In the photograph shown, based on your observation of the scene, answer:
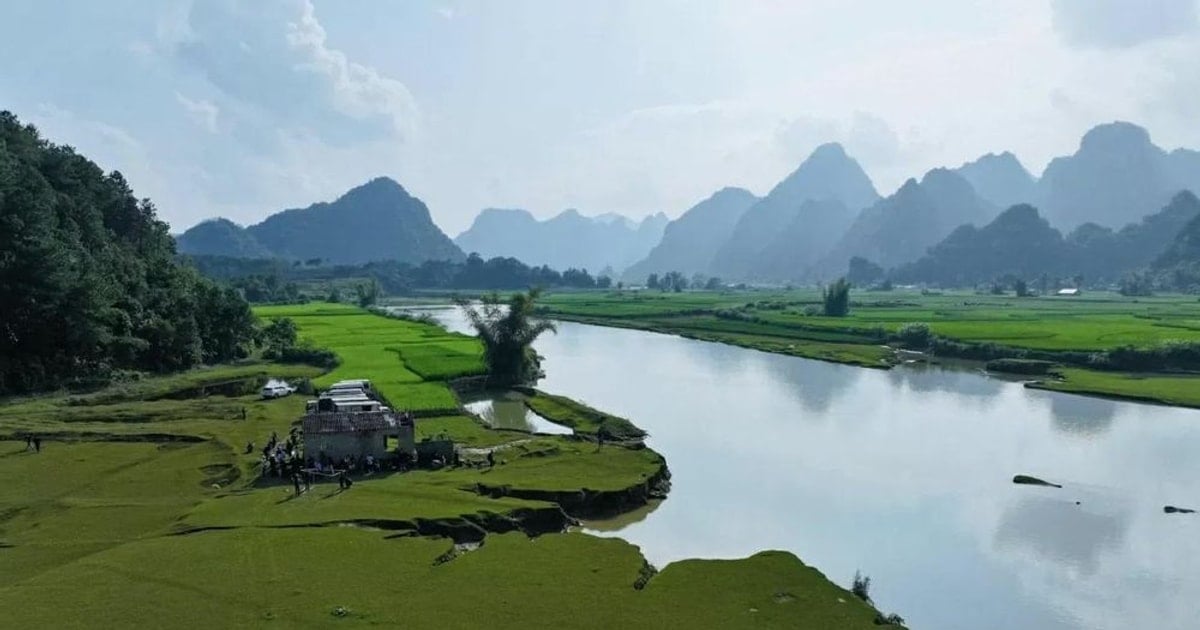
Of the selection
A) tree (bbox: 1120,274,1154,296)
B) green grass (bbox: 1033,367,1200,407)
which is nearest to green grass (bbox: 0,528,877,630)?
green grass (bbox: 1033,367,1200,407)

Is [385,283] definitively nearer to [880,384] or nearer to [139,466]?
[880,384]

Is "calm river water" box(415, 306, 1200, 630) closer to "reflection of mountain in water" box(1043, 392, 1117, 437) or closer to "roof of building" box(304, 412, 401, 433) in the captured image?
"reflection of mountain in water" box(1043, 392, 1117, 437)

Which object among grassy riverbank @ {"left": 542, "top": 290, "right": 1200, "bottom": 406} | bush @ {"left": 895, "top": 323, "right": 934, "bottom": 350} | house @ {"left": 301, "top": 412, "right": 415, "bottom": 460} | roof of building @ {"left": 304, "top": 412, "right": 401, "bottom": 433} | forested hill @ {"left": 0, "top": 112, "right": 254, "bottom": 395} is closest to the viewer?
house @ {"left": 301, "top": 412, "right": 415, "bottom": 460}

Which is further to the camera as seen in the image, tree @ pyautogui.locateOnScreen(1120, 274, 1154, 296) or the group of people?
tree @ pyautogui.locateOnScreen(1120, 274, 1154, 296)

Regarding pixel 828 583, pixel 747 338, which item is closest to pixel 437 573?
pixel 828 583

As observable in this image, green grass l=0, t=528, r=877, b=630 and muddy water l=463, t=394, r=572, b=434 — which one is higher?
green grass l=0, t=528, r=877, b=630

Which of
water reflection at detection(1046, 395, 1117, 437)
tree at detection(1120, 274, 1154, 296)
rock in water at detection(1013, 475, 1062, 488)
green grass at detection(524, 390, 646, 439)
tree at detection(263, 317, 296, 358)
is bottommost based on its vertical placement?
rock in water at detection(1013, 475, 1062, 488)

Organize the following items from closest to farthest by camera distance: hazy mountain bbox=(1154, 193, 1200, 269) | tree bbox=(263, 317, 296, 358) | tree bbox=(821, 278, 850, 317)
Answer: tree bbox=(263, 317, 296, 358) < tree bbox=(821, 278, 850, 317) < hazy mountain bbox=(1154, 193, 1200, 269)
